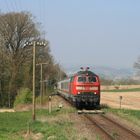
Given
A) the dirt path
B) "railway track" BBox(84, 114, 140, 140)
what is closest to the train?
"railway track" BBox(84, 114, 140, 140)

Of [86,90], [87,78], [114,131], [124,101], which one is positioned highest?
[87,78]

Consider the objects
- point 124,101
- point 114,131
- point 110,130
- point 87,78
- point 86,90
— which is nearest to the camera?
point 114,131

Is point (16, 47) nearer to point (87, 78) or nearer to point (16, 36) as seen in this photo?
point (16, 36)

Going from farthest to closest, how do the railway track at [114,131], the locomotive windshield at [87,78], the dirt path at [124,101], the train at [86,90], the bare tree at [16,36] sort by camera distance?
the bare tree at [16,36] → the dirt path at [124,101] → the locomotive windshield at [87,78] → the train at [86,90] → the railway track at [114,131]

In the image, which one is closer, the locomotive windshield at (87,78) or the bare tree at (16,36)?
the locomotive windshield at (87,78)

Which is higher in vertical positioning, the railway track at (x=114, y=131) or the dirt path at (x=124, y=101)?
the dirt path at (x=124, y=101)

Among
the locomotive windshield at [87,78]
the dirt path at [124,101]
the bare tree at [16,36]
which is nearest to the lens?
the locomotive windshield at [87,78]

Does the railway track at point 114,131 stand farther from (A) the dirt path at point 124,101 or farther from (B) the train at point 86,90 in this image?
(A) the dirt path at point 124,101

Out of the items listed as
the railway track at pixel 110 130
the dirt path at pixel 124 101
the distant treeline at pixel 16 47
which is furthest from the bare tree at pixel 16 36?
the railway track at pixel 110 130

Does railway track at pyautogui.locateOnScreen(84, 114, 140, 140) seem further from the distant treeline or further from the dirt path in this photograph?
the distant treeline

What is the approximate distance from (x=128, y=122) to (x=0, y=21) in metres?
49.3

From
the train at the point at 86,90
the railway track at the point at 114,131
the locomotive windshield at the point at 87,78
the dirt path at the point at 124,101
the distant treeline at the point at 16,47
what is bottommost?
the railway track at the point at 114,131

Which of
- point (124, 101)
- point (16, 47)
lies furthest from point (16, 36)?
point (124, 101)

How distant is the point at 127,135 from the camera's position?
2291cm
